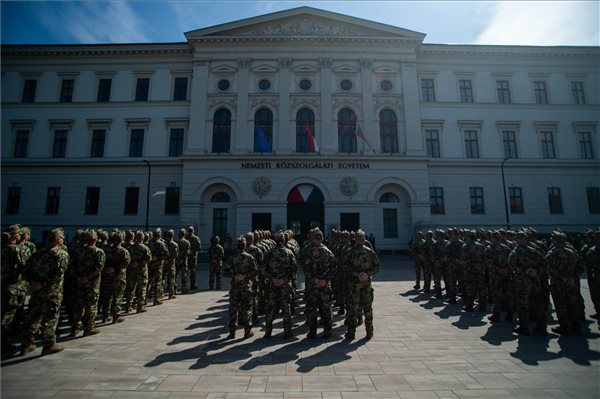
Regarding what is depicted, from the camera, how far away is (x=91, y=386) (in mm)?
4727

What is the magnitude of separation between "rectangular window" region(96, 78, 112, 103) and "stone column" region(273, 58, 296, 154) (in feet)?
54.6

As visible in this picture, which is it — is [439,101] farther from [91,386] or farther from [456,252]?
[91,386]

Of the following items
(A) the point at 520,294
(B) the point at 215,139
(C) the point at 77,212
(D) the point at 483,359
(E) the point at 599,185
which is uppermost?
(B) the point at 215,139

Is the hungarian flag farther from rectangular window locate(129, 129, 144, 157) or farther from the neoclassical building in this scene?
rectangular window locate(129, 129, 144, 157)

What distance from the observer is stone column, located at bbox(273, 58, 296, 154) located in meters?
25.2

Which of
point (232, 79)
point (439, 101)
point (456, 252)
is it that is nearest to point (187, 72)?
point (232, 79)

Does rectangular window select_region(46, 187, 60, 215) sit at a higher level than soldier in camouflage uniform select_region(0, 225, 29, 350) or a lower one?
higher

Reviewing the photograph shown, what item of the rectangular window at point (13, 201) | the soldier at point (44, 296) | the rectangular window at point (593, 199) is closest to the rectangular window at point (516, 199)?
the rectangular window at point (593, 199)

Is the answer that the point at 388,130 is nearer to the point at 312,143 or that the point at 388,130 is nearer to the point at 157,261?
the point at 312,143

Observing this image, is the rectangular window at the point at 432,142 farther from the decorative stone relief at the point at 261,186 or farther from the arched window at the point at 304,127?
the decorative stone relief at the point at 261,186

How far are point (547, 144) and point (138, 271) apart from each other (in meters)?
34.8

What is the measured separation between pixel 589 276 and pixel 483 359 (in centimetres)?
520

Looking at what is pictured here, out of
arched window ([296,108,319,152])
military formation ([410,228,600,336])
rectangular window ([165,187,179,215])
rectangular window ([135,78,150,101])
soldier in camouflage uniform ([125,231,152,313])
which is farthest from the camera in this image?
rectangular window ([135,78,150,101])

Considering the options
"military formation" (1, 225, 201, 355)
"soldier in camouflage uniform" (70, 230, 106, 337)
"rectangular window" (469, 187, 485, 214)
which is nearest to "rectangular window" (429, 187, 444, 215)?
"rectangular window" (469, 187, 485, 214)
